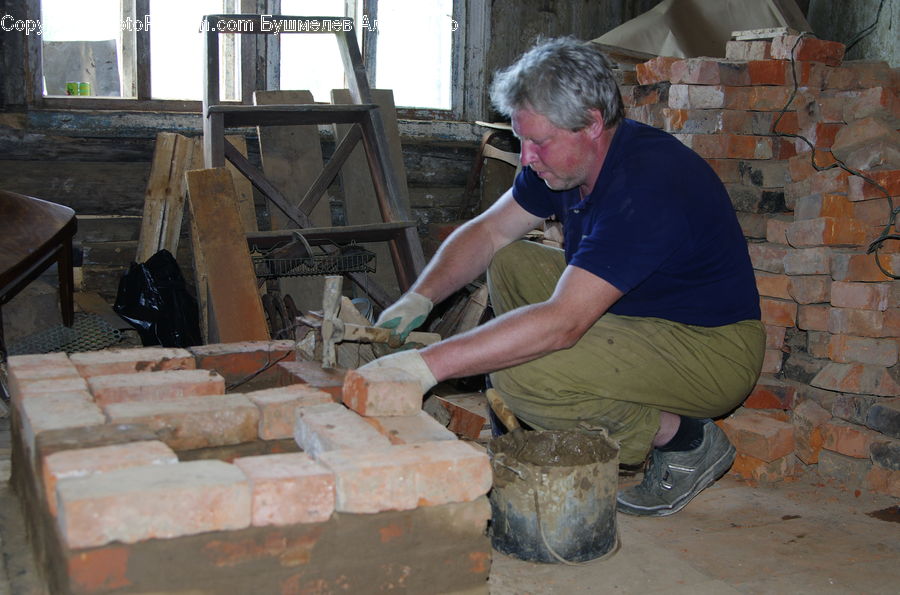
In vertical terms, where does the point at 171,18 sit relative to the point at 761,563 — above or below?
above

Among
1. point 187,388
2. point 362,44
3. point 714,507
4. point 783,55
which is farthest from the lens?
point 362,44

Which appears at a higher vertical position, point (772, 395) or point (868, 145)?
point (868, 145)

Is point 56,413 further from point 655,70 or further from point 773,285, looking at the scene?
point 655,70

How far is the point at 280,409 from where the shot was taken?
6.83 feet

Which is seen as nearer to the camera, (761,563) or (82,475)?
(82,475)

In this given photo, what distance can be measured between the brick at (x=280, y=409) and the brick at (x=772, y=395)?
1.83 m

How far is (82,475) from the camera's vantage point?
→ 157 centimetres

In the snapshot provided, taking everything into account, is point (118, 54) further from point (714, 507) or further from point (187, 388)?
point (714, 507)

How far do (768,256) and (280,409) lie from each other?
2.06m

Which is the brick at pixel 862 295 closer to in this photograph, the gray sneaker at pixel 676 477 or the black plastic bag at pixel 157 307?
the gray sneaker at pixel 676 477

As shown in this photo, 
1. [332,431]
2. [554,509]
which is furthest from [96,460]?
[554,509]

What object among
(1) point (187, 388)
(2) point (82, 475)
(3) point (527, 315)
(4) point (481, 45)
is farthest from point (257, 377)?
(4) point (481, 45)

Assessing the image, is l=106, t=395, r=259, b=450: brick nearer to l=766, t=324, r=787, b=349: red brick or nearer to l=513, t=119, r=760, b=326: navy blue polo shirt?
l=513, t=119, r=760, b=326: navy blue polo shirt

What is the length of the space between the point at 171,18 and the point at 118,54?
0.36m
